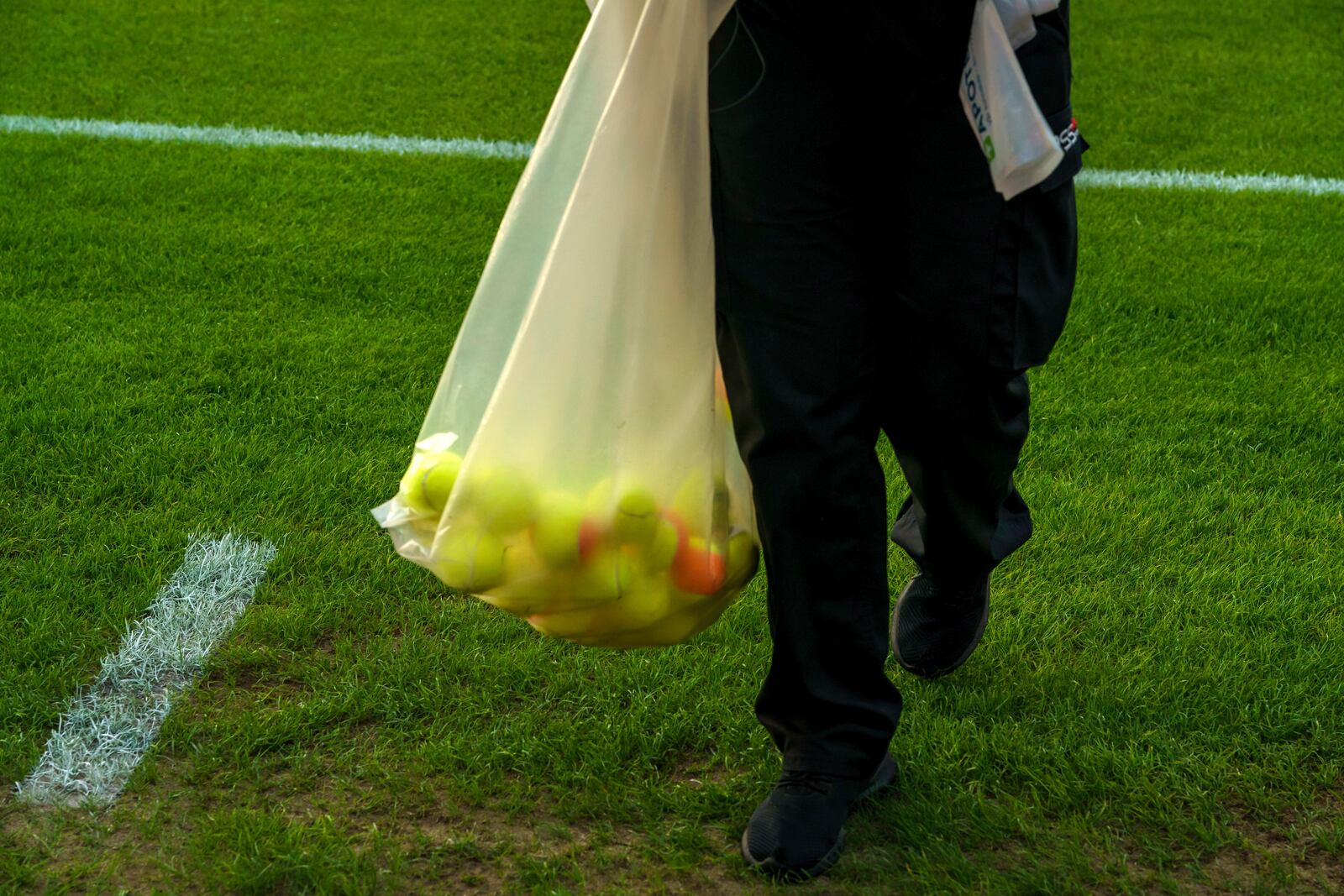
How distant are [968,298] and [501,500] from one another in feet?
2.06

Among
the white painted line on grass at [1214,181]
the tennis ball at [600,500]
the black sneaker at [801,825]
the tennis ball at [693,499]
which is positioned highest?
the tennis ball at [600,500]

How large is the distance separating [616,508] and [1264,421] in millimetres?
2012

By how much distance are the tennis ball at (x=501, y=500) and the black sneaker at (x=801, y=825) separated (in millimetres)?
533

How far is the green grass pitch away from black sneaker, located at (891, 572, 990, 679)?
5 centimetres

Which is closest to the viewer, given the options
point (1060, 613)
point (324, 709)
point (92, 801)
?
point (92, 801)

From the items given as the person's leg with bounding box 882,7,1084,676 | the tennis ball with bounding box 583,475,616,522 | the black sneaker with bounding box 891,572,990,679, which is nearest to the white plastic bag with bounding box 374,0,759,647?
the tennis ball with bounding box 583,475,616,522

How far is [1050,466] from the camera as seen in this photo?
3039mm

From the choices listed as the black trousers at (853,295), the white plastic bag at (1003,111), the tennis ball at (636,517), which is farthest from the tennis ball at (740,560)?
the white plastic bag at (1003,111)

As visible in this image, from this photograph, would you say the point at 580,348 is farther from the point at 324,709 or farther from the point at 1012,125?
the point at 324,709

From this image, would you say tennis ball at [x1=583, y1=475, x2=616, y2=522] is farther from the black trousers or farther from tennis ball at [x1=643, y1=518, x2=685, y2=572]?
the black trousers

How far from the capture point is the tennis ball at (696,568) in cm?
181

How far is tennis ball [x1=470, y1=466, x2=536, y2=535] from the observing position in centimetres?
175

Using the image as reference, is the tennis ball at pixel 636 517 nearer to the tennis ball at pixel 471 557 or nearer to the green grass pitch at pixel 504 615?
the tennis ball at pixel 471 557

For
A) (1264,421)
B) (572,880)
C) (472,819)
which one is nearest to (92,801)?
(472,819)
